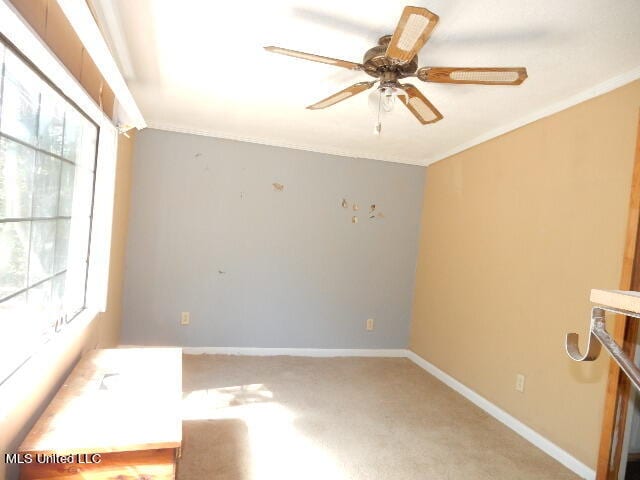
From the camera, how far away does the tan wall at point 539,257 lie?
211 cm

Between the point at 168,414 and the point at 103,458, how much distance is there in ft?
0.78

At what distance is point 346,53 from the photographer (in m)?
1.96

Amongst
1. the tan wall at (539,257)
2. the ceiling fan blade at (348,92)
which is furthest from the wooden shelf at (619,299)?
the tan wall at (539,257)

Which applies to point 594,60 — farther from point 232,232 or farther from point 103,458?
point 232,232

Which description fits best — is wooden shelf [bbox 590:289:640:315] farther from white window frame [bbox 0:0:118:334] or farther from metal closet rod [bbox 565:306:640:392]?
white window frame [bbox 0:0:118:334]

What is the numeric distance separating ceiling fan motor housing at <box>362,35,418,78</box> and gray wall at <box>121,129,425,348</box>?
2160mm

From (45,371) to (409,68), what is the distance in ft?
6.24

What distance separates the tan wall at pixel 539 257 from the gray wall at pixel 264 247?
632mm

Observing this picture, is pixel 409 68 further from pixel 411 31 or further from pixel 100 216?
pixel 100 216

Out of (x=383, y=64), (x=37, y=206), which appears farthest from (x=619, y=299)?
(x=37, y=206)

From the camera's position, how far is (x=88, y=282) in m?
2.33

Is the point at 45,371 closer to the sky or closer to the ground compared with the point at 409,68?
closer to the ground

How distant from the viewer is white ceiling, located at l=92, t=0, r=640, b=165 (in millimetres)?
1592

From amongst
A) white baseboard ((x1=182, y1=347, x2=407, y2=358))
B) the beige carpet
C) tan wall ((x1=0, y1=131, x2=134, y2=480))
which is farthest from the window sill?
white baseboard ((x1=182, y1=347, x2=407, y2=358))
